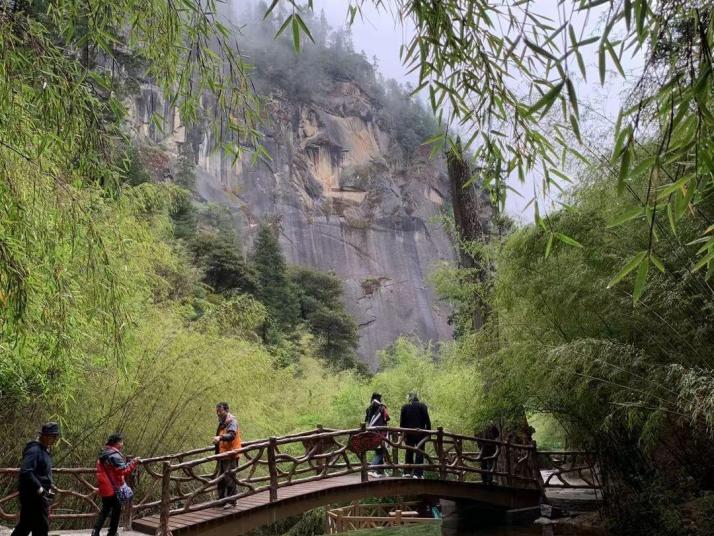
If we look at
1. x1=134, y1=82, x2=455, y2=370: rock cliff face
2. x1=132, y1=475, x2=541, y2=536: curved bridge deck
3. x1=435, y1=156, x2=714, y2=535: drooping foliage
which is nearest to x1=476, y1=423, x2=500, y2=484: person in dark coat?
x1=132, y1=475, x2=541, y2=536: curved bridge deck

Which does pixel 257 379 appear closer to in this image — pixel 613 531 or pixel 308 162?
pixel 613 531

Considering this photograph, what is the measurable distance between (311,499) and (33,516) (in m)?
2.89

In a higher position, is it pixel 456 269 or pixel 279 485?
pixel 456 269

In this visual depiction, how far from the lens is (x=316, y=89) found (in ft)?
138

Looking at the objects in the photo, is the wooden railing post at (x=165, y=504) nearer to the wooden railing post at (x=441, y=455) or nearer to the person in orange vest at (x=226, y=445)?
the person in orange vest at (x=226, y=445)

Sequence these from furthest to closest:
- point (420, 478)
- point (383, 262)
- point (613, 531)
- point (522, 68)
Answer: point (383, 262), point (420, 478), point (613, 531), point (522, 68)

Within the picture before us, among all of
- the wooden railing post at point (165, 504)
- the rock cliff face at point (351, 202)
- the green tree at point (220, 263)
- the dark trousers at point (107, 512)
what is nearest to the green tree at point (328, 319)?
the green tree at point (220, 263)

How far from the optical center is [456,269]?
8773 mm

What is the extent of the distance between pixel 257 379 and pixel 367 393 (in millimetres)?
5601

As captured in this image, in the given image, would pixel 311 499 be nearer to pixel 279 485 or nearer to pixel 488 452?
pixel 279 485

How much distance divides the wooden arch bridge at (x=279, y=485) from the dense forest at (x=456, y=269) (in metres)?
0.45

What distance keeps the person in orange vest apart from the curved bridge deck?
0.19m

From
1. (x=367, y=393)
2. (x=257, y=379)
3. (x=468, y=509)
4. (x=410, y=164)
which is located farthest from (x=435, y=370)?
(x=410, y=164)

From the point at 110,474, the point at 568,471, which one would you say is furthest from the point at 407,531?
the point at 110,474
